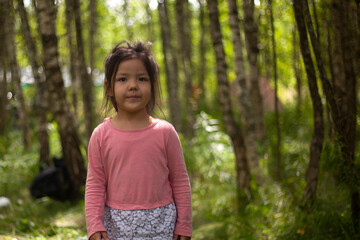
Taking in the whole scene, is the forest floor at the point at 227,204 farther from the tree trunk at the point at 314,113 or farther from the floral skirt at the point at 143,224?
the floral skirt at the point at 143,224

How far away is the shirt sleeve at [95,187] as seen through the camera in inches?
93.6

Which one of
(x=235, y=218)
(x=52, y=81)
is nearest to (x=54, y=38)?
(x=52, y=81)

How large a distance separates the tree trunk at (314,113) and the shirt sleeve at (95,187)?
7.09 feet

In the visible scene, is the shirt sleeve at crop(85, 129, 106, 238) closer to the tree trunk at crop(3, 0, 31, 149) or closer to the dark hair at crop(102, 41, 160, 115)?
the dark hair at crop(102, 41, 160, 115)

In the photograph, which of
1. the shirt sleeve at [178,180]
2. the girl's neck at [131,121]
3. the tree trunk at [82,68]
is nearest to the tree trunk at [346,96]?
the shirt sleeve at [178,180]

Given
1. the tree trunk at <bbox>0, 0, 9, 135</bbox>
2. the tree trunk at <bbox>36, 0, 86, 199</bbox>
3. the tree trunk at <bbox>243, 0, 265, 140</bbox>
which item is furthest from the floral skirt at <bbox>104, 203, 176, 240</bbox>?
the tree trunk at <bbox>0, 0, 9, 135</bbox>

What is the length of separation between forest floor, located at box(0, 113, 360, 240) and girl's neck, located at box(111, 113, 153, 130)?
201 cm

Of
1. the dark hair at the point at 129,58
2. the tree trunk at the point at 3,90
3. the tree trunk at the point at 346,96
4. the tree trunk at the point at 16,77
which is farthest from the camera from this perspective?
the tree trunk at the point at 16,77

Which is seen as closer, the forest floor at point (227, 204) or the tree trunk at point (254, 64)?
the forest floor at point (227, 204)

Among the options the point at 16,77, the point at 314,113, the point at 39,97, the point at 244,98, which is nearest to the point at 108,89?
the point at 314,113

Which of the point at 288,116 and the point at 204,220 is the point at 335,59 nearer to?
the point at 204,220

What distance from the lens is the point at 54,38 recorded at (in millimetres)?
7566

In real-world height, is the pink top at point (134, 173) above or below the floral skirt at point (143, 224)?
above

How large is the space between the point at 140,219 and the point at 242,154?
3906 millimetres
